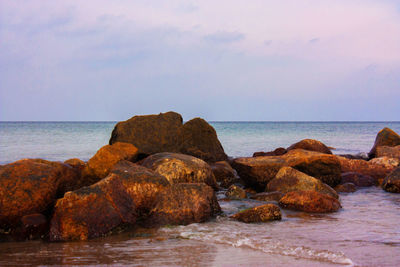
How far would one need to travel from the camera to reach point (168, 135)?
43.7ft

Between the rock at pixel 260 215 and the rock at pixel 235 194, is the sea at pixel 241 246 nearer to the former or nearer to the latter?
the rock at pixel 260 215

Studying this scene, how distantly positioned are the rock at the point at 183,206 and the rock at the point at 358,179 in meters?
5.79

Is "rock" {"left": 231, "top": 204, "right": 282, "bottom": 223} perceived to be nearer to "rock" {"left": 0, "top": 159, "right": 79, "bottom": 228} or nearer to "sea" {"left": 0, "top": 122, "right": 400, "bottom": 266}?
"sea" {"left": 0, "top": 122, "right": 400, "bottom": 266}

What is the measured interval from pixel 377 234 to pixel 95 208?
4343 mm

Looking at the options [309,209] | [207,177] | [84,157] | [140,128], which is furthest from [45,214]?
[84,157]

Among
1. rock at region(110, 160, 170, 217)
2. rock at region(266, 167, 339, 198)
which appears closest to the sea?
rock at region(110, 160, 170, 217)

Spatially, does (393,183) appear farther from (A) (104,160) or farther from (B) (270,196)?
(A) (104,160)

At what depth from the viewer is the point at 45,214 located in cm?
667

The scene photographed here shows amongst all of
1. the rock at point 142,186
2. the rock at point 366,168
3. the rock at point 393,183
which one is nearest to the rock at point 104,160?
the rock at point 142,186

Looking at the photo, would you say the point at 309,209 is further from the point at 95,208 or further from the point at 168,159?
the point at 95,208

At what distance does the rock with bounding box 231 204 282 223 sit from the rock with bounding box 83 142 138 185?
3.70 meters

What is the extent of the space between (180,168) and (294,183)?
2681mm

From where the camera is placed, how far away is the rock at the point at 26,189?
6.34m

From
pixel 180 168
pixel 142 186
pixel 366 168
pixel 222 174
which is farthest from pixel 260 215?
pixel 366 168
